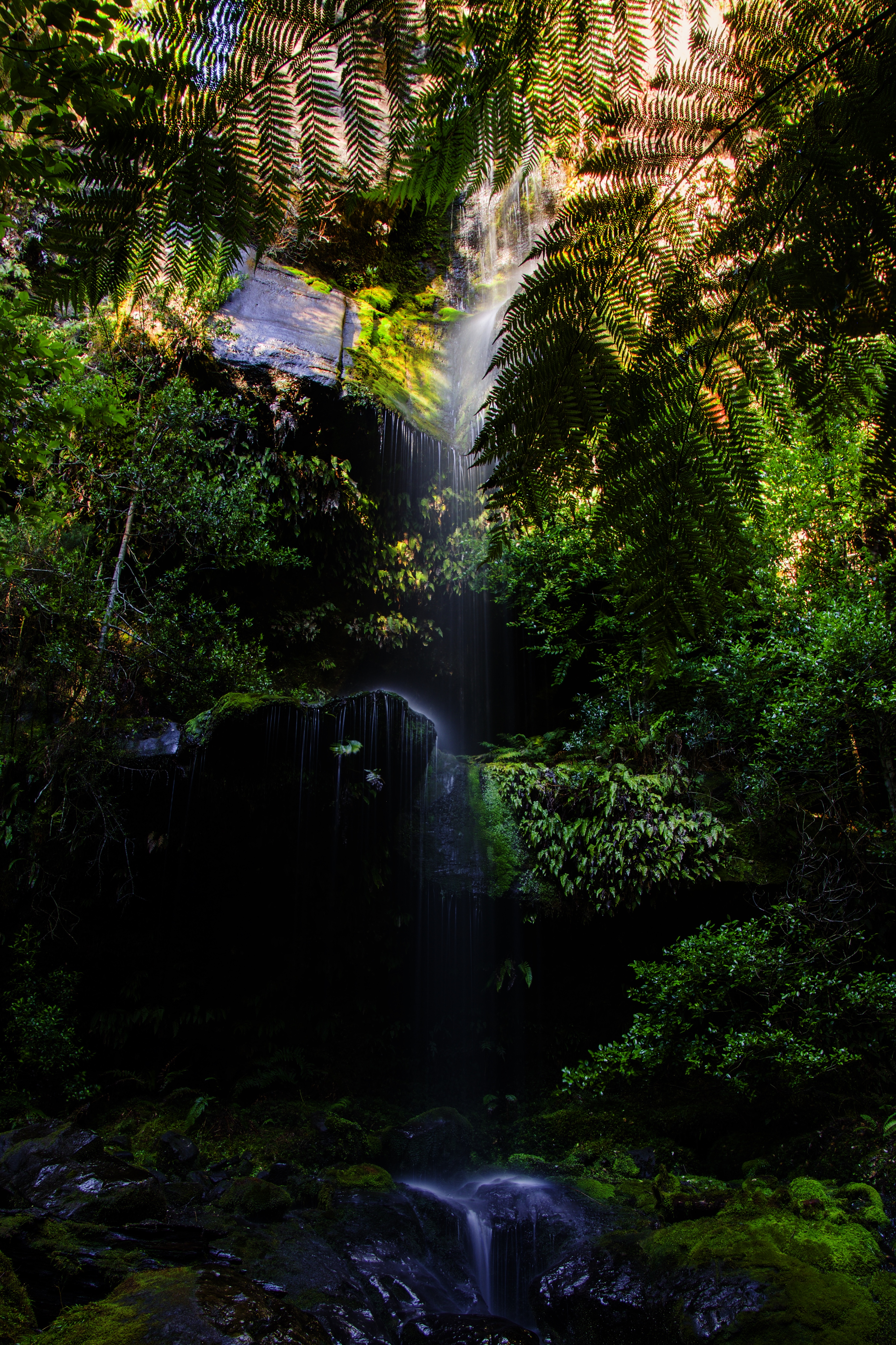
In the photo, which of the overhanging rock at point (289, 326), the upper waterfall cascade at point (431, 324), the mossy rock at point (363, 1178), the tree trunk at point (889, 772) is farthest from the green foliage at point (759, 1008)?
the overhanging rock at point (289, 326)

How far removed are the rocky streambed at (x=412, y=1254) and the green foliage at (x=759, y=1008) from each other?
33.2 inches

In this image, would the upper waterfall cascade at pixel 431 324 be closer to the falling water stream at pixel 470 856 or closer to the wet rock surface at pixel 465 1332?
the falling water stream at pixel 470 856

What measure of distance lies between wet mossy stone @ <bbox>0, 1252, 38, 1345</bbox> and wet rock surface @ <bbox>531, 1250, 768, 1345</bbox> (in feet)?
9.36

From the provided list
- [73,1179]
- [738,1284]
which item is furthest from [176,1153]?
[738,1284]

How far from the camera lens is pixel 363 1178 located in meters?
5.73

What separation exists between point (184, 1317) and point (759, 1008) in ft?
15.5

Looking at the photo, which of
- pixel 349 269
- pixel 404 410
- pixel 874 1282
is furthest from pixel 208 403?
pixel 874 1282

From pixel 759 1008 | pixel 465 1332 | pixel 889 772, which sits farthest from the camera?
pixel 889 772

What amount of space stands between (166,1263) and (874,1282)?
160 inches

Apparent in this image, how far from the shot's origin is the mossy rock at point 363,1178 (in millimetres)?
5621

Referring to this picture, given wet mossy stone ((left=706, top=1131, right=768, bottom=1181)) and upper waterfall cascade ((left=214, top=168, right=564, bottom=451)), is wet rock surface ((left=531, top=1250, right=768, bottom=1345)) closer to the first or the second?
wet mossy stone ((left=706, top=1131, right=768, bottom=1181))

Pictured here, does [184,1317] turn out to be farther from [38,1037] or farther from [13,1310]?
[38,1037]

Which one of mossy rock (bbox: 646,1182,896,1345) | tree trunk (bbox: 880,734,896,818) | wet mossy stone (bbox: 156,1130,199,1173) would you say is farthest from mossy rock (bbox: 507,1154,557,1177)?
tree trunk (bbox: 880,734,896,818)

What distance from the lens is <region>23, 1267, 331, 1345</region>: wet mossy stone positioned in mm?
2670
